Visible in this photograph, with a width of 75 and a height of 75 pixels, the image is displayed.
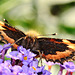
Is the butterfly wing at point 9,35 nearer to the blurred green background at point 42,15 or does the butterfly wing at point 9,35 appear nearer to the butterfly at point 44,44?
the butterfly at point 44,44

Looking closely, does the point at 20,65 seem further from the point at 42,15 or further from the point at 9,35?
the point at 42,15

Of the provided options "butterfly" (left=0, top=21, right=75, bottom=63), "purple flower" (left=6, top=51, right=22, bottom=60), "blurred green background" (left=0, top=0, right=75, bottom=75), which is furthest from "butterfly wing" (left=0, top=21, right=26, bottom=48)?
"blurred green background" (left=0, top=0, right=75, bottom=75)

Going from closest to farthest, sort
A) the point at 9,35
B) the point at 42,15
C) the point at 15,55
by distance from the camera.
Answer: the point at 15,55 → the point at 9,35 → the point at 42,15

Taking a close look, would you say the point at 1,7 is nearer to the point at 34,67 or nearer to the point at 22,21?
the point at 22,21

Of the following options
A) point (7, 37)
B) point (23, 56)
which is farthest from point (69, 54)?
point (7, 37)

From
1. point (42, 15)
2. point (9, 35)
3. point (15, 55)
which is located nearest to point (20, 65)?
point (15, 55)

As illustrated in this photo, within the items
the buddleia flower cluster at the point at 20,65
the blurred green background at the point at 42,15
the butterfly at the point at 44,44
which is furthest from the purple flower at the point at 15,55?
the blurred green background at the point at 42,15

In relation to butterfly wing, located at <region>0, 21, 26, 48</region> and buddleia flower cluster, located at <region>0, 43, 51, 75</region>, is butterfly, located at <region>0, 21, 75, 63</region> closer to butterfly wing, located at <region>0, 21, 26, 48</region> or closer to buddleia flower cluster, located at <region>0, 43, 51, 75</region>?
butterfly wing, located at <region>0, 21, 26, 48</region>
